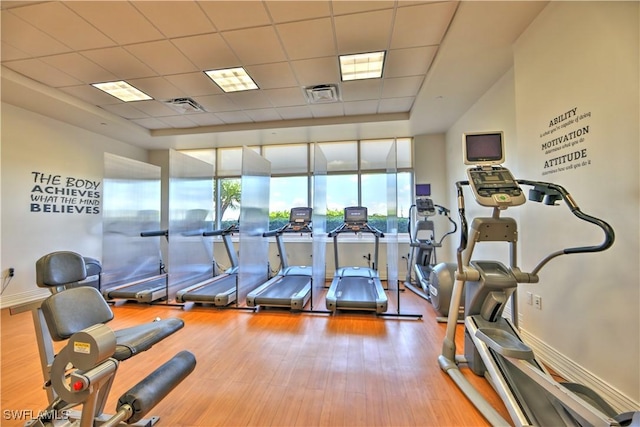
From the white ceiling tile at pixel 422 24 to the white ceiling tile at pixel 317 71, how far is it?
0.80m

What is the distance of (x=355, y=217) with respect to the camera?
16.7 feet

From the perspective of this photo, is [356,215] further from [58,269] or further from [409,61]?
[58,269]

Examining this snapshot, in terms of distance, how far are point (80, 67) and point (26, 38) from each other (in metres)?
0.56

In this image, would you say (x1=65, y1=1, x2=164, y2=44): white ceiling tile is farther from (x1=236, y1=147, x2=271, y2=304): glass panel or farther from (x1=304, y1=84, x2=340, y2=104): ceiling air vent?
(x1=304, y1=84, x2=340, y2=104): ceiling air vent

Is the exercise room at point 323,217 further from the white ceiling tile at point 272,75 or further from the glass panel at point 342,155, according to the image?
the glass panel at point 342,155

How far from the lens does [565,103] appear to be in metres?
2.20

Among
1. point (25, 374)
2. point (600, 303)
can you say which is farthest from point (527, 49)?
point (25, 374)

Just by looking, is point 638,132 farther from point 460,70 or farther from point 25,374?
point 25,374

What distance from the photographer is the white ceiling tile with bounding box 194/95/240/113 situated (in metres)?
4.37

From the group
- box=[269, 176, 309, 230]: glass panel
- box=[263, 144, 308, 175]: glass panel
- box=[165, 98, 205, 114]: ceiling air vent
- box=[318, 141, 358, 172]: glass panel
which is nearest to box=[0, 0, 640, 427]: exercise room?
box=[165, 98, 205, 114]: ceiling air vent

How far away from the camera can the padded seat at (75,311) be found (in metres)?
1.50

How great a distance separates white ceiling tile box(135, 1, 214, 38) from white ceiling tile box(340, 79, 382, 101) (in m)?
1.98

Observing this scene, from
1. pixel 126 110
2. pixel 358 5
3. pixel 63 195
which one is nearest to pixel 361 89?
pixel 358 5

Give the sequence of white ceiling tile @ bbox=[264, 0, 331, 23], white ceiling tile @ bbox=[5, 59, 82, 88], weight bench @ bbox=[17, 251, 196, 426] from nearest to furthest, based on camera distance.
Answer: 1. weight bench @ bbox=[17, 251, 196, 426]
2. white ceiling tile @ bbox=[264, 0, 331, 23]
3. white ceiling tile @ bbox=[5, 59, 82, 88]
